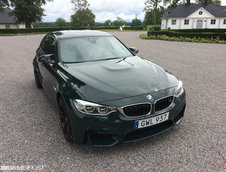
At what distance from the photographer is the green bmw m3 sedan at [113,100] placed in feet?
8.06

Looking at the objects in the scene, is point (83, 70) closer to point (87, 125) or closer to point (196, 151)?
point (87, 125)

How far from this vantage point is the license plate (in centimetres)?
252

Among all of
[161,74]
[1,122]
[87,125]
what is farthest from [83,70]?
[1,122]

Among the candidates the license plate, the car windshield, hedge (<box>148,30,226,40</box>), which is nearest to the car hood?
the car windshield

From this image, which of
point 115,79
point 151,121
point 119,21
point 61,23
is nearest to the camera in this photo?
point 151,121

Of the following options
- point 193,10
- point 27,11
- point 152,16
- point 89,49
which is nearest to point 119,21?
point 152,16

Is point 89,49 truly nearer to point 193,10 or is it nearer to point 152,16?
point 193,10

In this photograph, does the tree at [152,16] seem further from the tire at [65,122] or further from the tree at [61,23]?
the tire at [65,122]

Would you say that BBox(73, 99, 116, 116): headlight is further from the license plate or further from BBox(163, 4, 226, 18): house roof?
BBox(163, 4, 226, 18): house roof

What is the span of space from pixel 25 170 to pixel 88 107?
1.12 meters

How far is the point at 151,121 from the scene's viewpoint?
259 centimetres

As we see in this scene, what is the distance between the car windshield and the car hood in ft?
0.79

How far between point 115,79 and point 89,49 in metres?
1.28

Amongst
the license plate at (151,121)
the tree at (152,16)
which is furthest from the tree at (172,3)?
the license plate at (151,121)
